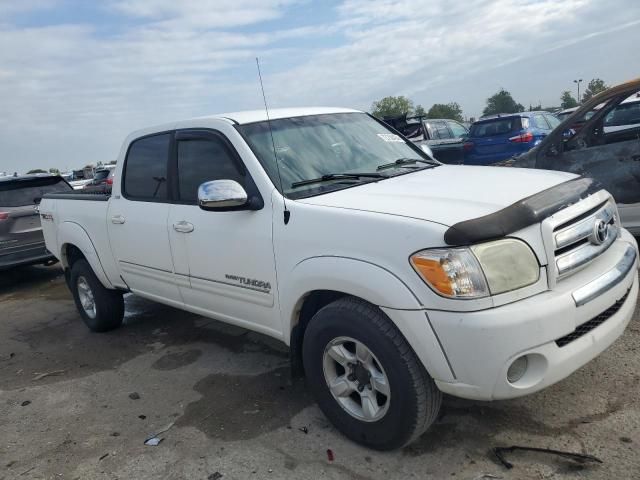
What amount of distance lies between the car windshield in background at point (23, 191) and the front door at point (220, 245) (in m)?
4.90

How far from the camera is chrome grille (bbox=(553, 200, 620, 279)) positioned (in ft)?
8.59

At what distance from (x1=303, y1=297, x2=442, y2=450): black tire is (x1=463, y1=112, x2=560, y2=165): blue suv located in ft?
32.3

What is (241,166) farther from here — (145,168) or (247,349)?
(247,349)

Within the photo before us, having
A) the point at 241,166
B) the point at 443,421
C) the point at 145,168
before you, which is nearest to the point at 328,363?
the point at 443,421

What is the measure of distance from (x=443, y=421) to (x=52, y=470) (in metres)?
2.25

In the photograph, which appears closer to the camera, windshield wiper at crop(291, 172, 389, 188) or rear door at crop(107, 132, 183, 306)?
windshield wiper at crop(291, 172, 389, 188)

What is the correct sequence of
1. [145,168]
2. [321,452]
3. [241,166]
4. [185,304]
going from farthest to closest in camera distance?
[145,168], [185,304], [241,166], [321,452]

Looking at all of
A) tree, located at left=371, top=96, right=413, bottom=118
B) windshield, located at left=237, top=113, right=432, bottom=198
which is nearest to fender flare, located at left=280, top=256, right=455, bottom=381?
windshield, located at left=237, top=113, right=432, bottom=198

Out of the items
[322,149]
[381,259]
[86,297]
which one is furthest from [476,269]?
[86,297]

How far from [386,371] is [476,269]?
0.67 meters

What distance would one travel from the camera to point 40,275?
9.30 meters

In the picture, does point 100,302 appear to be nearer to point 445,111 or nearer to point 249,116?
point 249,116

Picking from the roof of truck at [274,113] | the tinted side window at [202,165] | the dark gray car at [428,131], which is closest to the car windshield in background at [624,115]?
the roof of truck at [274,113]

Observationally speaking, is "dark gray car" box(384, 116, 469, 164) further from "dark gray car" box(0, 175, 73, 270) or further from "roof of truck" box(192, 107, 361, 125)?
"roof of truck" box(192, 107, 361, 125)
